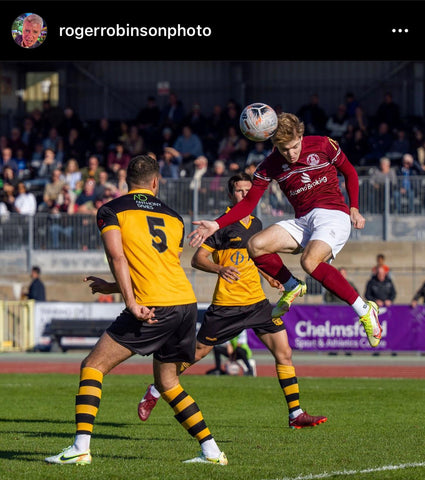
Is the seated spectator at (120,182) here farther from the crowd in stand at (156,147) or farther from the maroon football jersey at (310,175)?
the maroon football jersey at (310,175)

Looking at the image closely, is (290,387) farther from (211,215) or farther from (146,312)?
(211,215)

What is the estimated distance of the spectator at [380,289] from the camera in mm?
23031

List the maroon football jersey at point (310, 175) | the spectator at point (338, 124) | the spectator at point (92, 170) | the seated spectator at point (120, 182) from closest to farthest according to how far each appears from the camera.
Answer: the maroon football jersey at point (310, 175) < the seated spectator at point (120, 182) < the spectator at point (92, 170) < the spectator at point (338, 124)

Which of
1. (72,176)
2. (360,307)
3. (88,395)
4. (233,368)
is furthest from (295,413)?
(72,176)

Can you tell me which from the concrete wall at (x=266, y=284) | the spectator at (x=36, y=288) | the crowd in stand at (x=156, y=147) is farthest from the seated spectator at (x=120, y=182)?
the spectator at (x=36, y=288)

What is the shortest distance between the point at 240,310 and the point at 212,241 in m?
0.92

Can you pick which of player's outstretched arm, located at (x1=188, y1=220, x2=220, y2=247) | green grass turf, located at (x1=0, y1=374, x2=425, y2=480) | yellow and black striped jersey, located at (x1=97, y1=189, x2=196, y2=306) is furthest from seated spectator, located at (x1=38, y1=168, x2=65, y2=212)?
yellow and black striped jersey, located at (x1=97, y1=189, x2=196, y2=306)

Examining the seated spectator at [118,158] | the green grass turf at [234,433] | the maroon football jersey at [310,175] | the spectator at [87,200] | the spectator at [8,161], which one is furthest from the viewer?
the spectator at [8,161]

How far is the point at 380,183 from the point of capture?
25438mm

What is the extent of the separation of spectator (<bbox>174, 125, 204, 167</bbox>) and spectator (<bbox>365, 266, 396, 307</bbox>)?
8.16 metres

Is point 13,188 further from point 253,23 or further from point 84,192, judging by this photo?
point 253,23

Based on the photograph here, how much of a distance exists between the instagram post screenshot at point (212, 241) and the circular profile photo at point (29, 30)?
0.09 metres

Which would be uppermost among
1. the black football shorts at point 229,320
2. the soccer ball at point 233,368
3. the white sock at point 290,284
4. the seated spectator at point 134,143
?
the seated spectator at point 134,143

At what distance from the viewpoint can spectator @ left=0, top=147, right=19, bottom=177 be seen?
30484 millimetres
